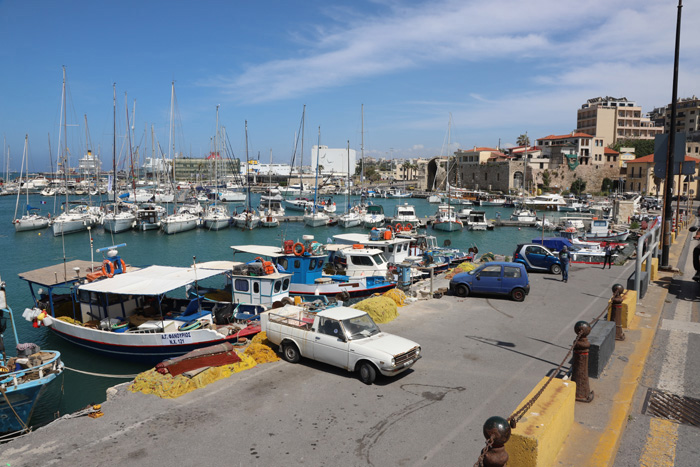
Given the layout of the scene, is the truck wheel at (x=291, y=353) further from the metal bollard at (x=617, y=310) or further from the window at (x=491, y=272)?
the window at (x=491, y=272)

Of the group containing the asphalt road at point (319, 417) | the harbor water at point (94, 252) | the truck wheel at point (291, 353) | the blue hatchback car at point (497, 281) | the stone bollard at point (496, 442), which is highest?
the stone bollard at point (496, 442)

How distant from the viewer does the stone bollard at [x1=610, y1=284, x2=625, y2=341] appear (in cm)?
1070

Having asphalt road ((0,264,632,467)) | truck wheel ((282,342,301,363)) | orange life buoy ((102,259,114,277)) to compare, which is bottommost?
asphalt road ((0,264,632,467))

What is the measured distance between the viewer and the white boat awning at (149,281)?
52.7 feet

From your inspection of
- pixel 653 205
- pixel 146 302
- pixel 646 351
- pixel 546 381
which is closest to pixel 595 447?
pixel 546 381

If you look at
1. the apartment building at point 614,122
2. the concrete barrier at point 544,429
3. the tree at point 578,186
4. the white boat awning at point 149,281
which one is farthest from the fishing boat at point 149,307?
the apartment building at point 614,122

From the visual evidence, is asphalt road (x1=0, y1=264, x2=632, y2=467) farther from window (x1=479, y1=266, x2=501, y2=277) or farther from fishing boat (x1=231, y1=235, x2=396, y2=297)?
fishing boat (x1=231, y1=235, x2=396, y2=297)

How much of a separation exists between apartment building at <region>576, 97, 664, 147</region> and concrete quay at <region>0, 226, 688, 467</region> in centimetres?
14906

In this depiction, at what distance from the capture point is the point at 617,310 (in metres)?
10.9

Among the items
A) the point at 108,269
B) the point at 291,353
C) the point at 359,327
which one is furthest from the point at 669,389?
the point at 108,269

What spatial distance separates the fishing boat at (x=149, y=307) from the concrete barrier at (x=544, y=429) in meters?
11.2

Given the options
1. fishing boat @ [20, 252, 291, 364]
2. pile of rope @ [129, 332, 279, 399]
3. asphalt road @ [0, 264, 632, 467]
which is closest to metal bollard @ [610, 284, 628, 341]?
asphalt road @ [0, 264, 632, 467]

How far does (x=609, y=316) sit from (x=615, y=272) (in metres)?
15.6

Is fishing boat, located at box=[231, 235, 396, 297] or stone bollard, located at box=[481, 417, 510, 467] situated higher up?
stone bollard, located at box=[481, 417, 510, 467]
